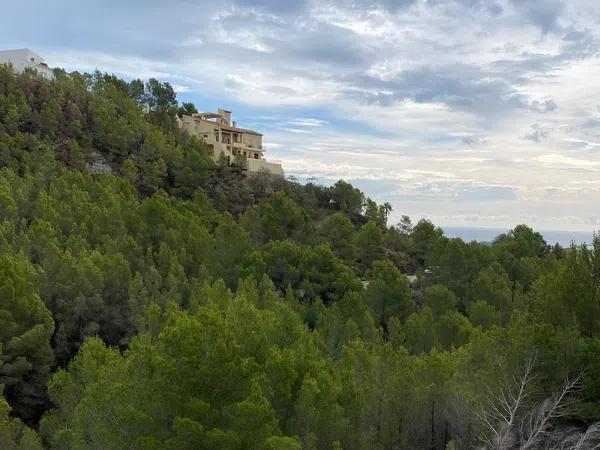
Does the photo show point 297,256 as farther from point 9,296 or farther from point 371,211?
point 371,211

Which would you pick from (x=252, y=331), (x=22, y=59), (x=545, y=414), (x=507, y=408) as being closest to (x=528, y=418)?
(x=545, y=414)

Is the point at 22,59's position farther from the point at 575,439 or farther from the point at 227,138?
the point at 575,439

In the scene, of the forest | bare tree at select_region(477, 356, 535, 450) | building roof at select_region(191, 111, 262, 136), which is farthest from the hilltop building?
bare tree at select_region(477, 356, 535, 450)

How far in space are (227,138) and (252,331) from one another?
1962 inches

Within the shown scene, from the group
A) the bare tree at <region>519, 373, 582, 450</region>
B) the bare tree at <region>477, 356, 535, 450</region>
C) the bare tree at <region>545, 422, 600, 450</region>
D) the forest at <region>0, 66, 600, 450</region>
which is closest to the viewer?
the forest at <region>0, 66, 600, 450</region>

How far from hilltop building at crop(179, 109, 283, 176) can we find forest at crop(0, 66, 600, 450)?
15237 millimetres

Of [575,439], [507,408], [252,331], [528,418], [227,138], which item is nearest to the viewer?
[575,439]

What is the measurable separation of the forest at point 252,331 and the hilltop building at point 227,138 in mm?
15237

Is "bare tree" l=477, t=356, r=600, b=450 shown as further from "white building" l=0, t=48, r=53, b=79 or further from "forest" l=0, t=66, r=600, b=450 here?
"white building" l=0, t=48, r=53, b=79

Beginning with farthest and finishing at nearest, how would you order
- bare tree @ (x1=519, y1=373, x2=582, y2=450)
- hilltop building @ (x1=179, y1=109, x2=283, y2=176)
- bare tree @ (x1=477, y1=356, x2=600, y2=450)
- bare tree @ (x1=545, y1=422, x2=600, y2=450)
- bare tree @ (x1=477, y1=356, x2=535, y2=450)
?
hilltop building @ (x1=179, y1=109, x2=283, y2=176)
bare tree @ (x1=477, y1=356, x2=535, y2=450)
bare tree @ (x1=519, y1=373, x2=582, y2=450)
bare tree @ (x1=477, y1=356, x2=600, y2=450)
bare tree @ (x1=545, y1=422, x2=600, y2=450)

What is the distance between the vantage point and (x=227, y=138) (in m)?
61.9

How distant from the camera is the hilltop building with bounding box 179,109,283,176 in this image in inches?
2269

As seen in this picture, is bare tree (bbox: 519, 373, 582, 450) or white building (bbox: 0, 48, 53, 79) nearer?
bare tree (bbox: 519, 373, 582, 450)

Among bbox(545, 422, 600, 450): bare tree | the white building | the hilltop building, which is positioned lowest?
bbox(545, 422, 600, 450): bare tree
